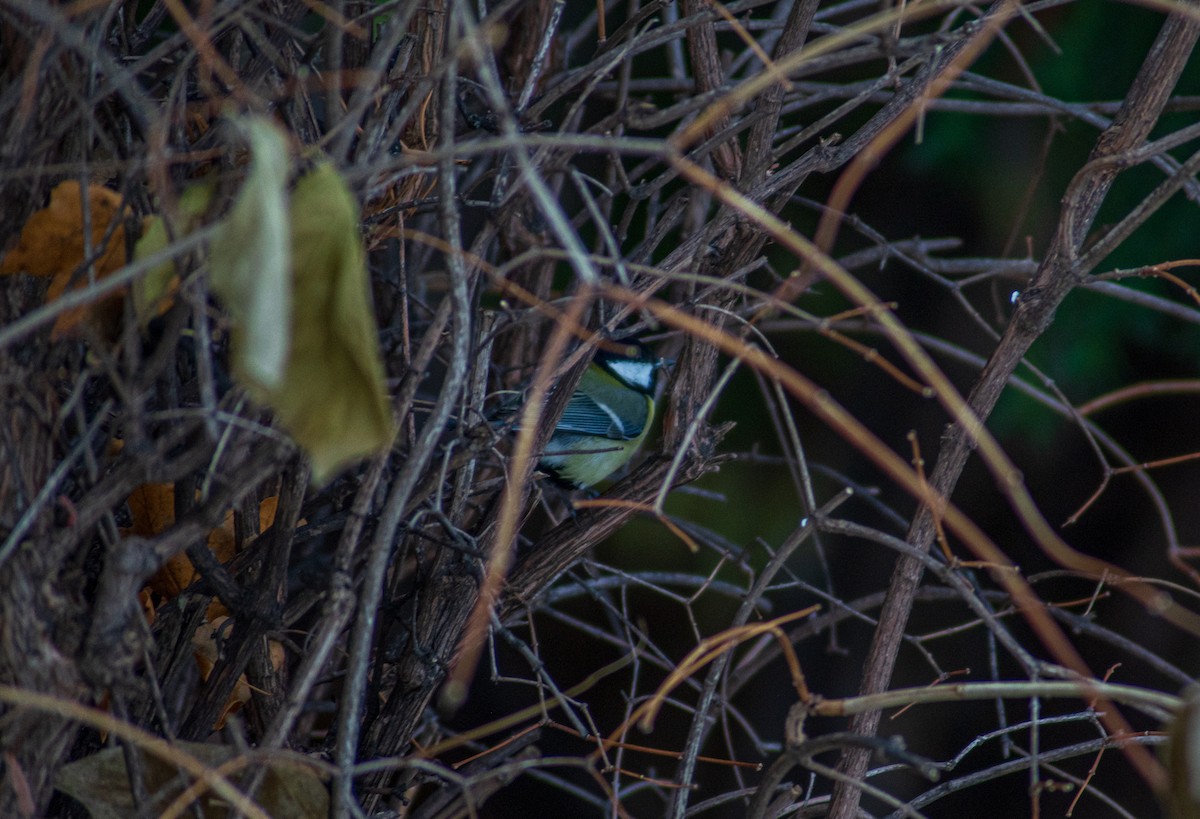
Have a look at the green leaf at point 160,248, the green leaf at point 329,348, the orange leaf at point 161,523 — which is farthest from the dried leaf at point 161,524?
the green leaf at point 329,348

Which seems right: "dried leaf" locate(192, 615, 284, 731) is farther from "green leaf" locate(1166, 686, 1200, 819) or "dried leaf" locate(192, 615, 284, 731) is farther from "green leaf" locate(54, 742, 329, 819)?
"green leaf" locate(1166, 686, 1200, 819)

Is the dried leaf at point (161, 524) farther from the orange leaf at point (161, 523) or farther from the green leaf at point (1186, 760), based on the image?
the green leaf at point (1186, 760)

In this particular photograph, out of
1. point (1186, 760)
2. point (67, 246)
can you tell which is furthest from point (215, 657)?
point (1186, 760)

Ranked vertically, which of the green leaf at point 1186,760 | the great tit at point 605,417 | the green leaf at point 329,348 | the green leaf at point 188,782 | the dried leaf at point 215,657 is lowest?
the great tit at point 605,417


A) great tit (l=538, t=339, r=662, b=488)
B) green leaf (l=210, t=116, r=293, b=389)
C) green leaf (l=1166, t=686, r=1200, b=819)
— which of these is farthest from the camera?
great tit (l=538, t=339, r=662, b=488)

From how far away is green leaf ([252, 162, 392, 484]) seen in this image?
0.83 m

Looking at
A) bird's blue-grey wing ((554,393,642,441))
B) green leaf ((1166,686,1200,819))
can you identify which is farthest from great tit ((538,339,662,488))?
green leaf ((1166,686,1200,819))

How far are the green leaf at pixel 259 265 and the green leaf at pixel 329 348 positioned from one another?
1.7 inches

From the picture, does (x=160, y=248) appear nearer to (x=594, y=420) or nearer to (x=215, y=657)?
(x=215, y=657)

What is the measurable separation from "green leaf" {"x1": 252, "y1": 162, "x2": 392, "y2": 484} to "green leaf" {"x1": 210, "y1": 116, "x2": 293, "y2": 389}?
4cm

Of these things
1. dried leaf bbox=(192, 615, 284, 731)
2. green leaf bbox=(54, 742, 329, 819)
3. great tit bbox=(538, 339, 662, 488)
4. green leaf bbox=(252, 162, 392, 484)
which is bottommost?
great tit bbox=(538, 339, 662, 488)

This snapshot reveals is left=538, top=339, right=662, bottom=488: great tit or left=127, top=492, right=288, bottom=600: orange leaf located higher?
left=127, top=492, right=288, bottom=600: orange leaf

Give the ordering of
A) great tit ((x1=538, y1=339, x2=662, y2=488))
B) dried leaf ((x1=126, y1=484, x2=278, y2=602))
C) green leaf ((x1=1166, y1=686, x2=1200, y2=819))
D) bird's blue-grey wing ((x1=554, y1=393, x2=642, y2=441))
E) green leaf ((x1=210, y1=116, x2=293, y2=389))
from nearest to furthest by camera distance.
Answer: green leaf ((x1=210, y1=116, x2=293, y2=389)), green leaf ((x1=1166, y1=686, x2=1200, y2=819)), dried leaf ((x1=126, y1=484, x2=278, y2=602)), great tit ((x1=538, y1=339, x2=662, y2=488)), bird's blue-grey wing ((x1=554, y1=393, x2=642, y2=441))

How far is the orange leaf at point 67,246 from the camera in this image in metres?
1.08
